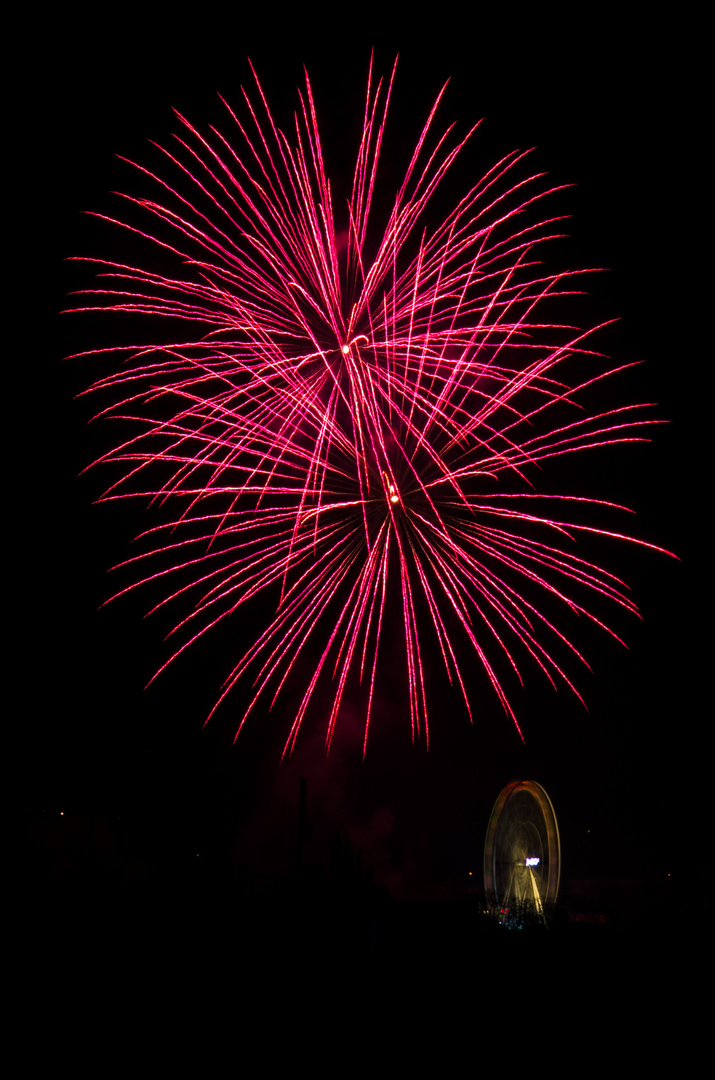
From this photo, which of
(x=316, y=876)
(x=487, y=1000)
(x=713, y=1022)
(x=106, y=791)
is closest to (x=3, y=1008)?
(x=487, y=1000)

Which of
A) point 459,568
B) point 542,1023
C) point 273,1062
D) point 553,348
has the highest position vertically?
point 553,348

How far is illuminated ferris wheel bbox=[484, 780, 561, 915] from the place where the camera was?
23375mm

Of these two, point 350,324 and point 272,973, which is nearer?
point 272,973

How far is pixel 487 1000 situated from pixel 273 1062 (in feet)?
7.55

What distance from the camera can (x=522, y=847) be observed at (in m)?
24.7

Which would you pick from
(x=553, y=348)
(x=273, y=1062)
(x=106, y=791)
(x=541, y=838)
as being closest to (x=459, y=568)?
(x=553, y=348)

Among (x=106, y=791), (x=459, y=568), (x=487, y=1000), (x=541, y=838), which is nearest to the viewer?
(x=487, y=1000)

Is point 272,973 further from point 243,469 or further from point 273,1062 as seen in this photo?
point 243,469

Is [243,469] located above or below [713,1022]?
above

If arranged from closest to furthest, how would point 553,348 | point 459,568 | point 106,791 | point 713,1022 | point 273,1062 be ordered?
point 273,1062 → point 713,1022 → point 553,348 → point 459,568 → point 106,791

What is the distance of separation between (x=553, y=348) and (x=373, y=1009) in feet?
24.7

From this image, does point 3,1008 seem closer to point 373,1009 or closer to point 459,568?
point 373,1009

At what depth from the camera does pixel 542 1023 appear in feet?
28.0

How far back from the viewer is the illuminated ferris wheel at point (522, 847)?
2338cm
